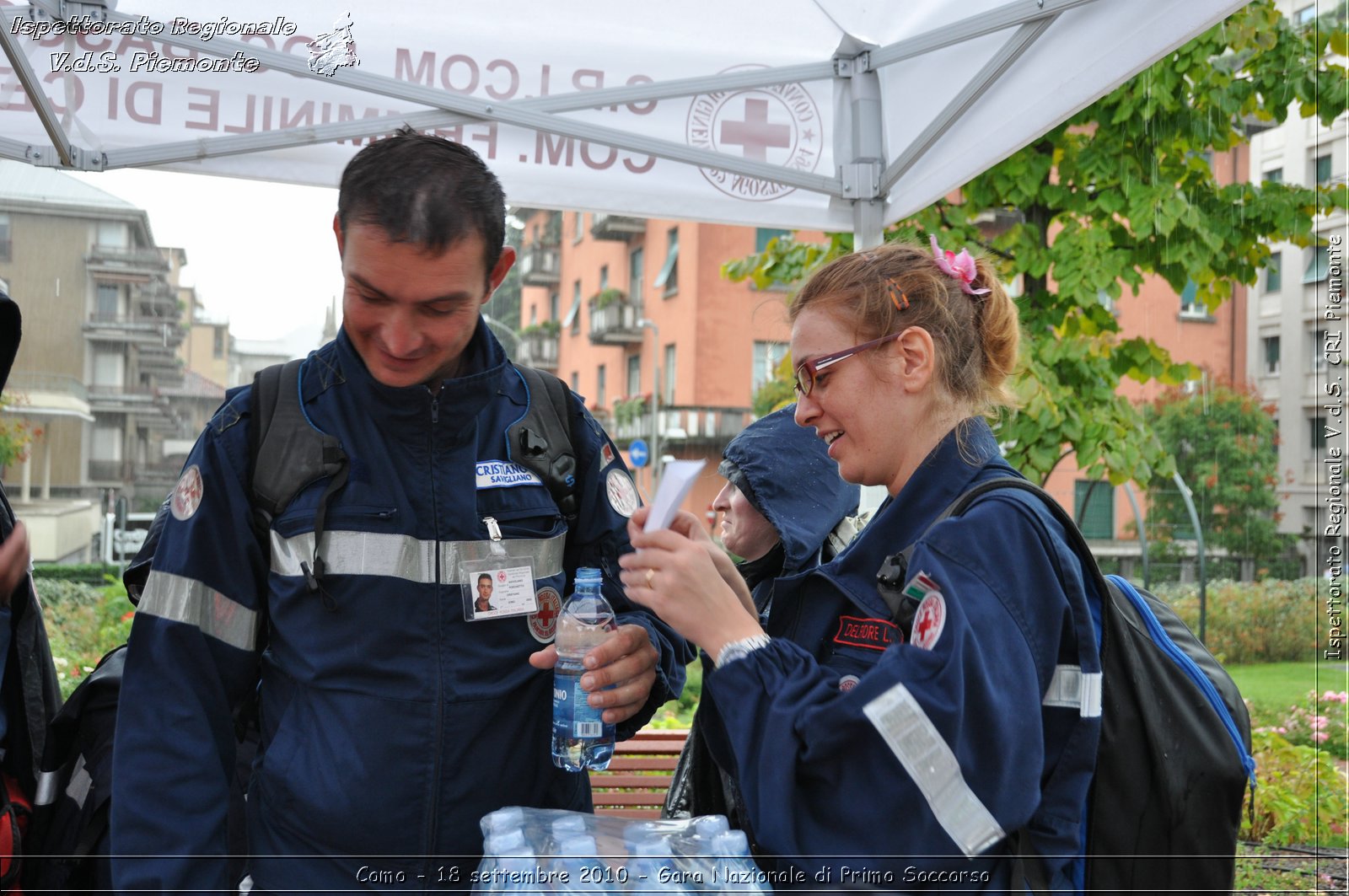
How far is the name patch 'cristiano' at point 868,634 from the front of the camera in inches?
68.7

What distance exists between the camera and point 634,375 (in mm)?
37438

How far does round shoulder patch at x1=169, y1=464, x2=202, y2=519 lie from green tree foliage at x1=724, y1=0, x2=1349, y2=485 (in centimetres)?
538

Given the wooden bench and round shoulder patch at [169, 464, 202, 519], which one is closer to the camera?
round shoulder patch at [169, 464, 202, 519]

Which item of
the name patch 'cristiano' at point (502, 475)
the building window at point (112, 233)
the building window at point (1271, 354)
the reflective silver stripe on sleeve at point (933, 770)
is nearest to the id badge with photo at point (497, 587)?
the name patch 'cristiano' at point (502, 475)

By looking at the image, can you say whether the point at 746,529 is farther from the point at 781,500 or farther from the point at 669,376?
the point at 669,376

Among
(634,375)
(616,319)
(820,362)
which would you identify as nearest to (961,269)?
(820,362)

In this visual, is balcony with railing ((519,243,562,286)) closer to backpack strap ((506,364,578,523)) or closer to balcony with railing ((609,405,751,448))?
balcony with railing ((609,405,751,448))

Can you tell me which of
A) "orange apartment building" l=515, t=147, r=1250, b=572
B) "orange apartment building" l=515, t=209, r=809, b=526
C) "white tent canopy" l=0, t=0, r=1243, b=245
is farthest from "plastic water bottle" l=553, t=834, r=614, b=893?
"orange apartment building" l=515, t=209, r=809, b=526

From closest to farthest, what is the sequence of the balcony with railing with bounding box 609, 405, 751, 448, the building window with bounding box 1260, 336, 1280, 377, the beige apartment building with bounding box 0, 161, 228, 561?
the beige apartment building with bounding box 0, 161, 228, 561, the building window with bounding box 1260, 336, 1280, 377, the balcony with railing with bounding box 609, 405, 751, 448

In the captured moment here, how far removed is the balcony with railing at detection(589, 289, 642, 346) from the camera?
35750 millimetres

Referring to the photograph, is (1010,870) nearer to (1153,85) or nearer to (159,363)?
(1153,85)

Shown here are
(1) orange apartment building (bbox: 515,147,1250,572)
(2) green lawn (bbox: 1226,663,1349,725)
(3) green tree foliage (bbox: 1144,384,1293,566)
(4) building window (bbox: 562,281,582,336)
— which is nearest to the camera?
(2) green lawn (bbox: 1226,663,1349,725)

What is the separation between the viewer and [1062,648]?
165cm

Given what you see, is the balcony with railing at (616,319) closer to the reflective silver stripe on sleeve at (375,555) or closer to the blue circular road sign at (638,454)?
the blue circular road sign at (638,454)
